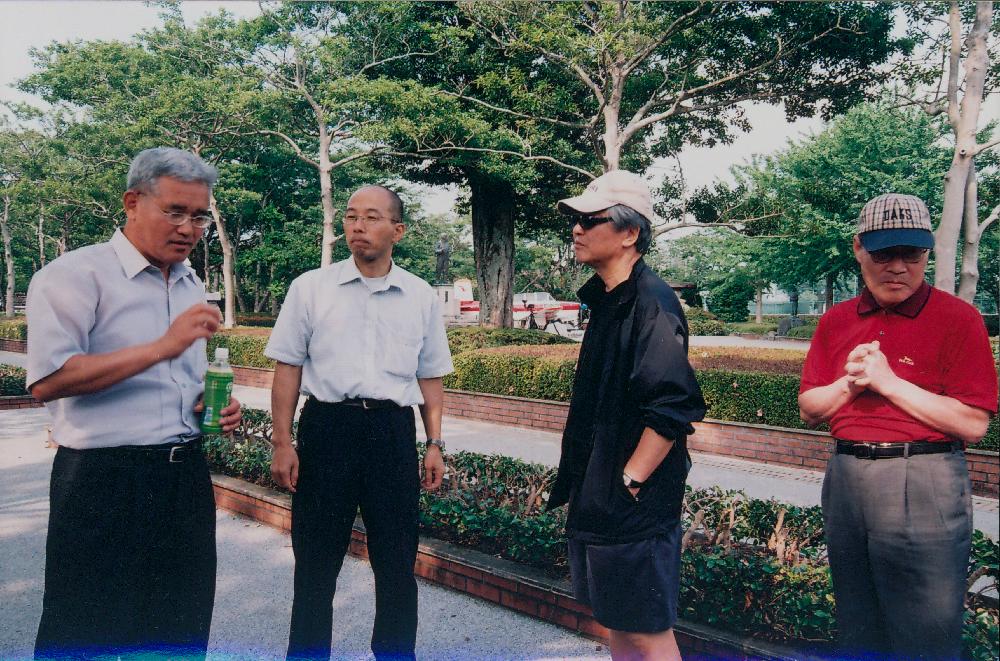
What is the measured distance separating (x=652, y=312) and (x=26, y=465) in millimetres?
7675

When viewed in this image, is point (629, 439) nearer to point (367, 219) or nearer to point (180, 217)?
point (367, 219)

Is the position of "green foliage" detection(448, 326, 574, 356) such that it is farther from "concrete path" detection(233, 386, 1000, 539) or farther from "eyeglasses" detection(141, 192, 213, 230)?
"eyeglasses" detection(141, 192, 213, 230)

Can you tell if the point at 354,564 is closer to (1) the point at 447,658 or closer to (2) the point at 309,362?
(1) the point at 447,658

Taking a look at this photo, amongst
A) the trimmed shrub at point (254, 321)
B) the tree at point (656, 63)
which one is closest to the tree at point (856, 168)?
the tree at point (656, 63)

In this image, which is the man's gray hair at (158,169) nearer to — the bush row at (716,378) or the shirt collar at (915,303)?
the shirt collar at (915,303)

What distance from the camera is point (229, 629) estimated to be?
11.5ft

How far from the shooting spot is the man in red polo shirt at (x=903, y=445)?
2.16 metres

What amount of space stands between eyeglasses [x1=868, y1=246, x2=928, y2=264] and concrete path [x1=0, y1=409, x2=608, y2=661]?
2147 mm

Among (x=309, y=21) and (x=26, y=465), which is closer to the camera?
(x=26, y=465)

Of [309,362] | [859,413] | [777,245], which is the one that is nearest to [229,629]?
[309,362]

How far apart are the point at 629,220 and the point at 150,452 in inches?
68.3

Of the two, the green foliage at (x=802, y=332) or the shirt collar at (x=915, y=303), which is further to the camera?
the green foliage at (x=802, y=332)

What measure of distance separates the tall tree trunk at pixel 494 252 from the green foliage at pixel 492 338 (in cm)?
171

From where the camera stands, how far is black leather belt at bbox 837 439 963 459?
2.21m
